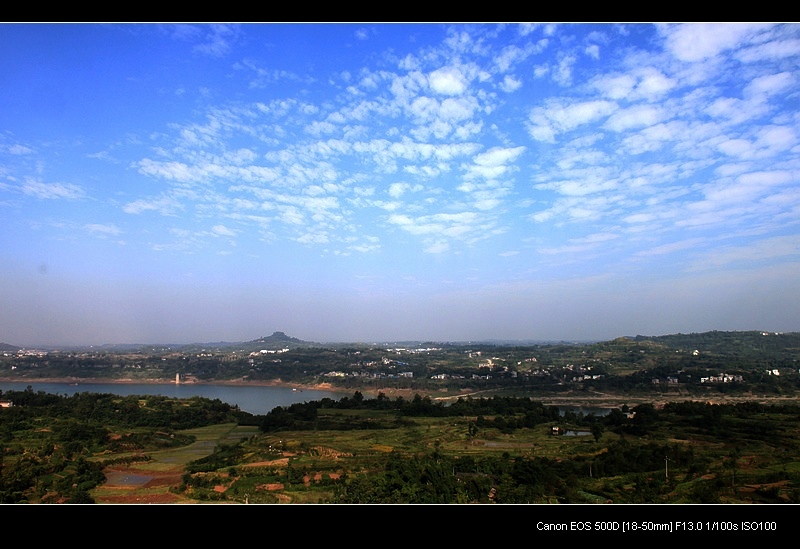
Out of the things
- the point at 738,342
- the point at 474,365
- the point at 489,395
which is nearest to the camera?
the point at 489,395

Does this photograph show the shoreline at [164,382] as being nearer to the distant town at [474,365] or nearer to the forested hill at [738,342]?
the distant town at [474,365]

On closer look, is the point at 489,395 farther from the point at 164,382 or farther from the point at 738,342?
the point at 164,382

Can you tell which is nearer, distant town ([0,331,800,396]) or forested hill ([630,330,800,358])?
distant town ([0,331,800,396])

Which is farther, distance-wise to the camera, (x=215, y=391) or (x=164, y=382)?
(x=215, y=391)

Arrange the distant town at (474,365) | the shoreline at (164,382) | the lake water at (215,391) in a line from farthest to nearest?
1. the shoreline at (164,382)
2. the lake water at (215,391)
3. the distant town at (474,365)

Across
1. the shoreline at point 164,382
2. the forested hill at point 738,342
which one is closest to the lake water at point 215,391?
the shoreline at point 164,382

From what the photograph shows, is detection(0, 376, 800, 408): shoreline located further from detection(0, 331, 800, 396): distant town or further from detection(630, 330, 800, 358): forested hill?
detection(630, 330, 800, 358): forested hill

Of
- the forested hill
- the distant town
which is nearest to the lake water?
the distant town

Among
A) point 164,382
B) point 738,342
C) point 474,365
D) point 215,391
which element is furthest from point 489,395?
point 164,382
